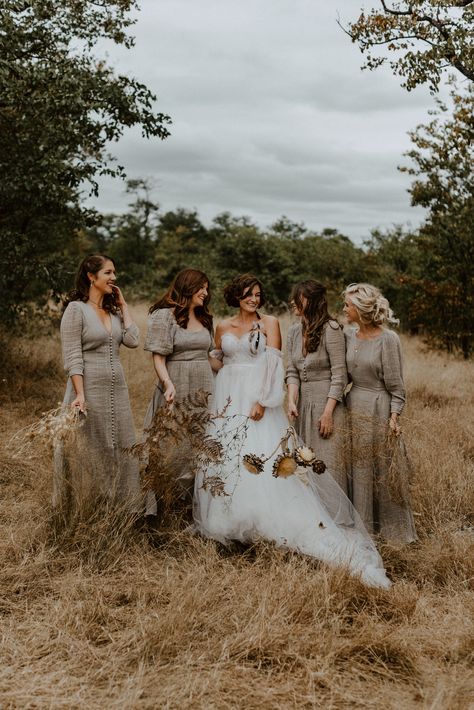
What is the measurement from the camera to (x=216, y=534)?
15.7 ft

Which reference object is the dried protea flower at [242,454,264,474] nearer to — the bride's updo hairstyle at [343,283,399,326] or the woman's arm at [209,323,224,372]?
the woman's arm at [209,323,224,372]

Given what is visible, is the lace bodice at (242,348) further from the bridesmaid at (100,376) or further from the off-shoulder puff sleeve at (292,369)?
the bridesmaid at (100,376)

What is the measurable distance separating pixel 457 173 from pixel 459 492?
10447 millimetres

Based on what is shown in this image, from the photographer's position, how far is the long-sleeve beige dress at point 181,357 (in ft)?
17.0

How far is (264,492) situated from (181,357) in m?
1.21

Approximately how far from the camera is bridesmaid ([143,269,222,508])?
5176mm

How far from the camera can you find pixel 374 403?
501 centimetres

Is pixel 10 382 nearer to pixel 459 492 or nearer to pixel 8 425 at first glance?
pixel 8 425

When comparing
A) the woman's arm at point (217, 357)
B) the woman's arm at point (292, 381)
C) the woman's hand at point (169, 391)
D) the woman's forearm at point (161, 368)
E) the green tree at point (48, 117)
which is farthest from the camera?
the green tree at point (48, 117)

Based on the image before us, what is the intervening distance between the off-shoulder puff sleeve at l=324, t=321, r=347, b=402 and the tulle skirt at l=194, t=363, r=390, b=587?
18.5 inches

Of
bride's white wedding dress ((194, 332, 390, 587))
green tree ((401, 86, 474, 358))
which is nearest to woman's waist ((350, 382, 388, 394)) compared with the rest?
bride's white wedding dress ((194, 332, 390, 587))

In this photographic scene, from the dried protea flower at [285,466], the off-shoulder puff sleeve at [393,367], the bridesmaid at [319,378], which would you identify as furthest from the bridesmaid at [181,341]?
the off-shoulder puff sleeve at [393,367]

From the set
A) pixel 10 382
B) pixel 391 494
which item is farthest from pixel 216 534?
pixel 10 382

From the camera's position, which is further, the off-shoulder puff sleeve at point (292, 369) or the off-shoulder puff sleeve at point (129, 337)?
the off-shoulder puff sleeve at point (292, 369)
